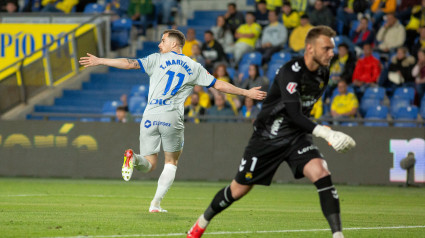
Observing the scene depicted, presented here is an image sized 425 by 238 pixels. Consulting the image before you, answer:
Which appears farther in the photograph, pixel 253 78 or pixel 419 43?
pixel 419 43

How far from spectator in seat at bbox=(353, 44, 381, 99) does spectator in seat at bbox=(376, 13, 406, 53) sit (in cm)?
114

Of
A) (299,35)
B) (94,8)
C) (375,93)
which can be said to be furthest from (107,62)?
(94,8)

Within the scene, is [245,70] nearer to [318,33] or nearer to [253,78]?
[253,78]

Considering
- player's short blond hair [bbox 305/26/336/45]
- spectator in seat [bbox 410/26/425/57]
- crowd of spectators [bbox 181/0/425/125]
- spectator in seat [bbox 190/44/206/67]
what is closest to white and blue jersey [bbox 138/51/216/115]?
player's short blond hair [bbox 305/26/336/45]

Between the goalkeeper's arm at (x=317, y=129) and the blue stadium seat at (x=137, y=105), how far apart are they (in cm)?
1389

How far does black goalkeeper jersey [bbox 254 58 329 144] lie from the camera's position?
6910 mm

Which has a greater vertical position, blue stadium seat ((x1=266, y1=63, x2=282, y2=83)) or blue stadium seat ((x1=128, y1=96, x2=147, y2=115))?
blue stadium seat ((x1=266, y1=63, x2=282, y2=83))

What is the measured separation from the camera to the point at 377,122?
18438mm

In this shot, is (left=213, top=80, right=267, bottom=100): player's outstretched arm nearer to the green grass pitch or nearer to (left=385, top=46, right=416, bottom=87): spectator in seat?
the green grass pitch

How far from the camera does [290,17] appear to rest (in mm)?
22594

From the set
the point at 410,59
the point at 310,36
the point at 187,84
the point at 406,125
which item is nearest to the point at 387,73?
the point at 410,59

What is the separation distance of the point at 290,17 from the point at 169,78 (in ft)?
42.9

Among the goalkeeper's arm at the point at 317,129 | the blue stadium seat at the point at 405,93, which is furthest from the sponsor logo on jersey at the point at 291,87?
the blue stadium seat at the point at 405,93

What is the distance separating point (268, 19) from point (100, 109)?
5.66 meters
